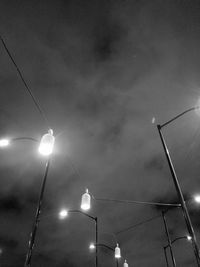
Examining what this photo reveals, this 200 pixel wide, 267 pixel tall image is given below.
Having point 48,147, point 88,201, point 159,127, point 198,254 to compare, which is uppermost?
point 159,127

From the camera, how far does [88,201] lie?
1188 cm

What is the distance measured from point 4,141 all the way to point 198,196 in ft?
33.1

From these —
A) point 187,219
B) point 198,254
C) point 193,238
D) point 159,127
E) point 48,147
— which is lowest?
point 198,254

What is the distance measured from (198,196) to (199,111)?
16.5 feet

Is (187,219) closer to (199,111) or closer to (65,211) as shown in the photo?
(199,111)

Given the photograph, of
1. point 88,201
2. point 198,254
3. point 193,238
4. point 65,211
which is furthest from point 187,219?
point 65,211

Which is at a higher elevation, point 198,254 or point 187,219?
point 187,219

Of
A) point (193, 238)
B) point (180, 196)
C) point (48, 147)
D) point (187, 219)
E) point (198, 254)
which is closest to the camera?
point (198, 254)

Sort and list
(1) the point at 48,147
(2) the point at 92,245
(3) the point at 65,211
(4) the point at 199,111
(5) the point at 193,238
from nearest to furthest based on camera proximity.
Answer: (5) the point at 193,238 < (1) the point at 48,147 < (4) the point at 199,111 < (3) the point at 65,211 < (2) the point at 92,245

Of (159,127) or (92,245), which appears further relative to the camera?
(92,245)

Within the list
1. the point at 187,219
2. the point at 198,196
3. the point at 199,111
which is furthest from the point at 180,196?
the point at 198,196

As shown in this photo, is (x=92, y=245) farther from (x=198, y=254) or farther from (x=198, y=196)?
(x=198, y=254)

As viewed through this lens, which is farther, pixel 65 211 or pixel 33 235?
pixel 65 211

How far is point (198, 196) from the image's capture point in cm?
1132
